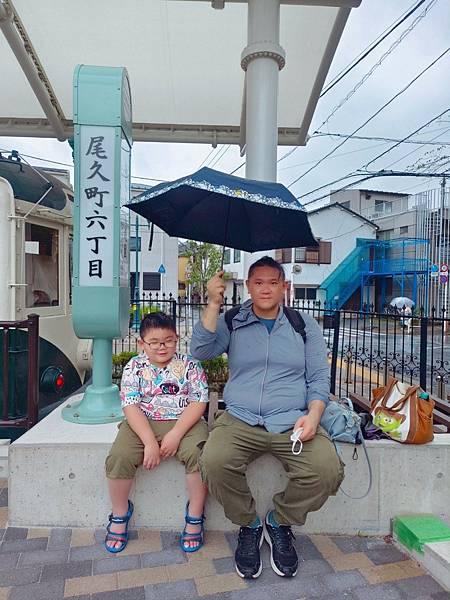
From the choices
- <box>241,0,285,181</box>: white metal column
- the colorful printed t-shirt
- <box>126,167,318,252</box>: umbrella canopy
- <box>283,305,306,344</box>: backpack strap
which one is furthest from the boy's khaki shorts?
<box>241,0,285,181</box>: white metal column

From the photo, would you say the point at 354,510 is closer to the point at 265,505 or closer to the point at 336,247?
the point at 265,505

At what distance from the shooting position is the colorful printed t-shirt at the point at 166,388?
7.86ft

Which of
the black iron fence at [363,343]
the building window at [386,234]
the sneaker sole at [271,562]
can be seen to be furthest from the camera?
the building window at [386,234]

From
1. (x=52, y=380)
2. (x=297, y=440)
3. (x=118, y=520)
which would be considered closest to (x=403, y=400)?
(x=297, y=440)

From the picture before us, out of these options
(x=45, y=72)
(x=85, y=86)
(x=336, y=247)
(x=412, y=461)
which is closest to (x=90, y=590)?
(x=412, y=461)

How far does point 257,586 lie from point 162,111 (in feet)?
15.6

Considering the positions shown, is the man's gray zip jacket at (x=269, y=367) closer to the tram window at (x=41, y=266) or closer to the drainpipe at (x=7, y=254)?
the drainpipe at (x=7, y=254)

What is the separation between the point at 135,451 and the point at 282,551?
0.90 meters

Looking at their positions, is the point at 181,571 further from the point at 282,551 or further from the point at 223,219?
the point at 223,219

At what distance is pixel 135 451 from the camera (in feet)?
7.54

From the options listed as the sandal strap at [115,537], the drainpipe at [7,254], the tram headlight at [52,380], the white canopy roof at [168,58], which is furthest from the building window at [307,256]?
the sandal strap at [115,537]

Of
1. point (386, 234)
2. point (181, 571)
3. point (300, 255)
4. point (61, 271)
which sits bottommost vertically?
point (181, 571)

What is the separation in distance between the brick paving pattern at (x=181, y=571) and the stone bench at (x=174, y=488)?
74 millimetres

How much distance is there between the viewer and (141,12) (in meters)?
3.80
